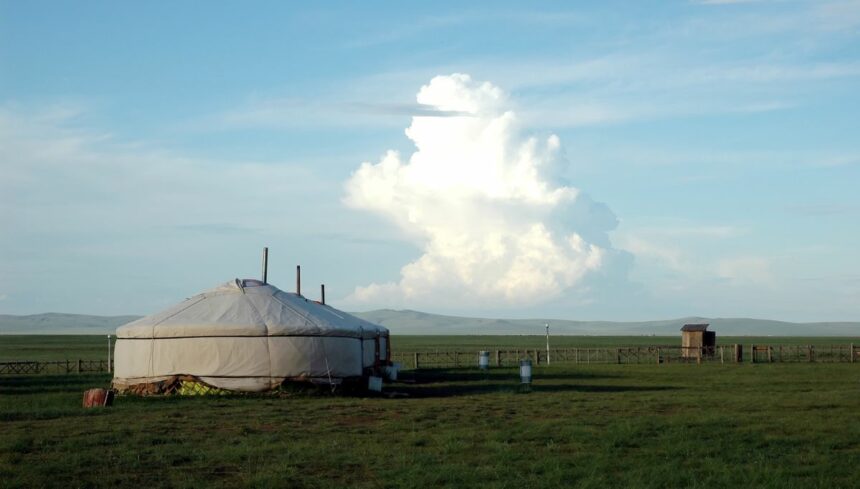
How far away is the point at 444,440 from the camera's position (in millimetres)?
18156

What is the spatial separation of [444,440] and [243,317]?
12949mm

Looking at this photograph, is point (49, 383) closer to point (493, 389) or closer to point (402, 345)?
point (493, 389)

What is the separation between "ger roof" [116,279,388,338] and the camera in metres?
29.3

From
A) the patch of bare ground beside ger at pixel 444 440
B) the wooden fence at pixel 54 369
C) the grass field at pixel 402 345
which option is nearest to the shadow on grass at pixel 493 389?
the patch of bare ground beside ger at pixel 444 440

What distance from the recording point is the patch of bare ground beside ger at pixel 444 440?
14484 millimetres

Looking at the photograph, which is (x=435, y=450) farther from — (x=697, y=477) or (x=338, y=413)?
(x=338, y=413)

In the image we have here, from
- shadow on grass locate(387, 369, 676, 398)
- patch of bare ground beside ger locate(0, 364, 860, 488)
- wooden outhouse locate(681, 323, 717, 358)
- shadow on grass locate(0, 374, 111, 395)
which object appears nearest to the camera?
patch of bare ground beside ger locate(0, 364, 860, 488)

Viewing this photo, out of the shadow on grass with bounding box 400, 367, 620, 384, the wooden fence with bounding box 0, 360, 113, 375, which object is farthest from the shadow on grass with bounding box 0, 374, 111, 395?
the shadow on grass with bounding box 400, 367, 620, 384

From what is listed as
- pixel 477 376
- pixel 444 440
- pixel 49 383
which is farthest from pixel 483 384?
pixel 444 440

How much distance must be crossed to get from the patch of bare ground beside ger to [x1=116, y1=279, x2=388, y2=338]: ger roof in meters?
1.89

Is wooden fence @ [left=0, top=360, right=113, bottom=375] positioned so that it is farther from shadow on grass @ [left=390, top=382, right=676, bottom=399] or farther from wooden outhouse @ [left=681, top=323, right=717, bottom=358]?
wooden outhouse @ [left=681, top=323, right=717, bottom=358]

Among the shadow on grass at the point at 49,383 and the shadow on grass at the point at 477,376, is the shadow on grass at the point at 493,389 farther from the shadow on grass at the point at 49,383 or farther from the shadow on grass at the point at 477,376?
the shadow on grass at the point at 49,383

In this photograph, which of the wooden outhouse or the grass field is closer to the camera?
the wooden outhouse

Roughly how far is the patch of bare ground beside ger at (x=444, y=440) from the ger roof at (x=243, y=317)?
1887 millimetres
